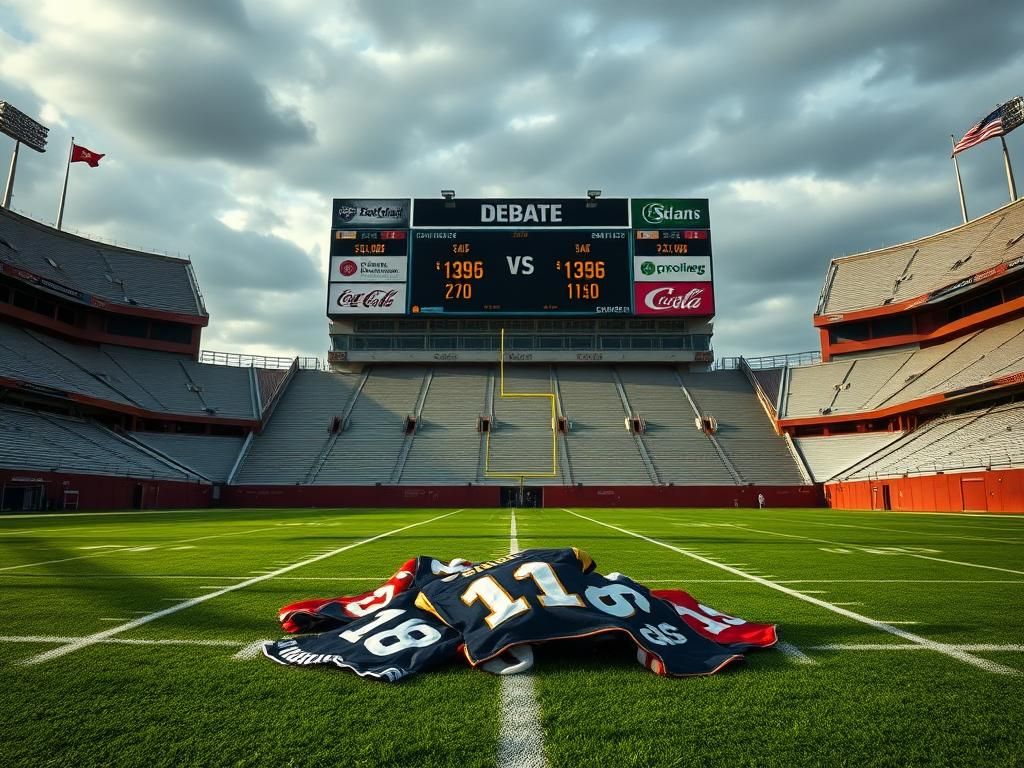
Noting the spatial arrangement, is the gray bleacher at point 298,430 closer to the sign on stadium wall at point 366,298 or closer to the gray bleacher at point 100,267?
the sign on stadium wall at point 366,298

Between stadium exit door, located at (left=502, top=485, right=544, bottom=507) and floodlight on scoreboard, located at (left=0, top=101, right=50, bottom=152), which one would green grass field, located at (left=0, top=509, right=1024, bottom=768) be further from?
floodlight on scoreboard, located at (left=0, top=101, right=50, bottom=152)

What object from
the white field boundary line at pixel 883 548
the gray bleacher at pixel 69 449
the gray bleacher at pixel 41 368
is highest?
the gray bleacher at pixel 41 368

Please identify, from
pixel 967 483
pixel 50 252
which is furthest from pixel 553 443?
pixel 50 252

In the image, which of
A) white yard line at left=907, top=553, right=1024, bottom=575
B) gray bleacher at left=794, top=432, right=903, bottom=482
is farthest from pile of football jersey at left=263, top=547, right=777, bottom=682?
gray bleacher at left=794, top=432, right=903, bottom=482

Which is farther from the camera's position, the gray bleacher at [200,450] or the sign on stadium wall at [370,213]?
the sign on stadium wall at [370,213]

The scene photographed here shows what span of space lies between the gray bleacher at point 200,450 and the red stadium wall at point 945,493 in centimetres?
2938

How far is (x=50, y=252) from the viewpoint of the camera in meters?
33.6

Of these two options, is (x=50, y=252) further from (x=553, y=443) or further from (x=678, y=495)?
(x=678, y=495)

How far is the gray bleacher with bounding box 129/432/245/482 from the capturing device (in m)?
30.9

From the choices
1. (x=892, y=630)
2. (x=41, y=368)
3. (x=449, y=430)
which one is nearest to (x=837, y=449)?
(x=449, y=430)

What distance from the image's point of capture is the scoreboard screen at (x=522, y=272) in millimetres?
35469

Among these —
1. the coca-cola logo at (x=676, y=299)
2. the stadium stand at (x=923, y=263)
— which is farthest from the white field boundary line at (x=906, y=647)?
the coca-cola logo at (x=676, y=299)

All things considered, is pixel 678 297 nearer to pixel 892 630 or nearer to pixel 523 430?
pixel 523 430

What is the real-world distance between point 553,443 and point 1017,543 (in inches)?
917
